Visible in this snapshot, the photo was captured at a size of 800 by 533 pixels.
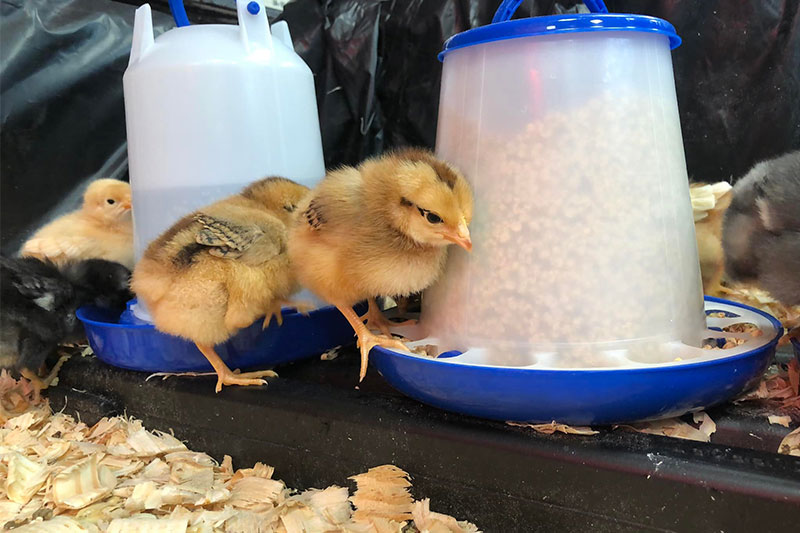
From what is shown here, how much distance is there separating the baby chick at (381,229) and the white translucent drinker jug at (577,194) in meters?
0.08

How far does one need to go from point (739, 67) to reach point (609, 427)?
1229mm

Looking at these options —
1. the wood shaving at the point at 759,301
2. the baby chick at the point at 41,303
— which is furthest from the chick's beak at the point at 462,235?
the baby chick at the point at 41,303

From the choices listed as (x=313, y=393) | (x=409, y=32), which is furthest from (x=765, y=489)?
(x=409, y=32)

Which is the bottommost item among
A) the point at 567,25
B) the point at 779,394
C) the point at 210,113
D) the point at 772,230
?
the point at 779,394

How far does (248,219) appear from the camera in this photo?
109cm

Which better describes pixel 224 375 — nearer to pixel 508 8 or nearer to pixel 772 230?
pixel 508 8

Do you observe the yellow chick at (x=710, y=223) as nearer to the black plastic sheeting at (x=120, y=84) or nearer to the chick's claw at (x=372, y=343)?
the black plastic sheeting at (x=120, y=84)

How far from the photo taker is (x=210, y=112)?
50.4 inches

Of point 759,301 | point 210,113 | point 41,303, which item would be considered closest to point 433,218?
point 210,113

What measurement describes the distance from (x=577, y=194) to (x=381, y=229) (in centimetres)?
27

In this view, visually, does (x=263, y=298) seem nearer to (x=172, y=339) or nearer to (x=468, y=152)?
(x=172, y=339)

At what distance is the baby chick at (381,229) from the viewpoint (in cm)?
86

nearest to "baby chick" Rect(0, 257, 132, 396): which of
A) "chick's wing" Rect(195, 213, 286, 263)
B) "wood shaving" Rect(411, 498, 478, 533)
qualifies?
"chick's wing" Rect(195, 213, 286, 263)

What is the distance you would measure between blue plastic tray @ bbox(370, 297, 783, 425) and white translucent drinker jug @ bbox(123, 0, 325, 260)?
2.03 ft
